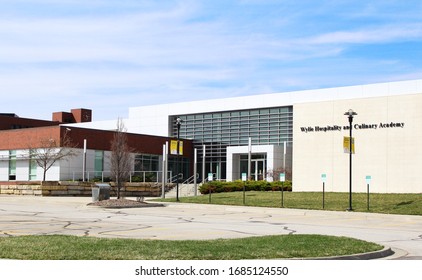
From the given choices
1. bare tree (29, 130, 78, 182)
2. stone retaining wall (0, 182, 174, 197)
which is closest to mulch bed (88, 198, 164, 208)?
stone retaining wall (0, 182, 174, 197)

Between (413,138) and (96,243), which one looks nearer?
(96,243)

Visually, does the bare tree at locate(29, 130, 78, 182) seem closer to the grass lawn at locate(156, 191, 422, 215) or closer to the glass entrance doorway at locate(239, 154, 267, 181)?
the grass lawn at locate(156, 191, 422, 215)

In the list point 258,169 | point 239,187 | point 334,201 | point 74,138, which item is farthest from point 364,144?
point 74,138

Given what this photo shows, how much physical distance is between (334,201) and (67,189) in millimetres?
20611

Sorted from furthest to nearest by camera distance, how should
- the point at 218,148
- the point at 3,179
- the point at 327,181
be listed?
1. the point at 218,148
2. the point at 3,179
3. the point at 327,181

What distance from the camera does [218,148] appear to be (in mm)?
67188

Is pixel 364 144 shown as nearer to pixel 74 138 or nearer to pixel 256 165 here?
pixel 256 165

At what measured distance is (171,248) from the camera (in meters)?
12.0

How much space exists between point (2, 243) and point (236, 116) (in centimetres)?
5531

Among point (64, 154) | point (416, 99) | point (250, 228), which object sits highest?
point (416, 99)

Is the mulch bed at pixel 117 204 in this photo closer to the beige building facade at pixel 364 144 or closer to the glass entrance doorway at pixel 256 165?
the beige building facade at pixel 364 144

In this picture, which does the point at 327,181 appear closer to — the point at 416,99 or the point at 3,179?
the point at 416,99
